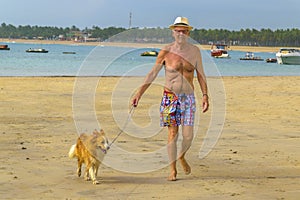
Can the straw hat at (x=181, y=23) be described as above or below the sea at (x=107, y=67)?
above

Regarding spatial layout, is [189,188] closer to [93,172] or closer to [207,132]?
[93,172]

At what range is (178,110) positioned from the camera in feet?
26.8

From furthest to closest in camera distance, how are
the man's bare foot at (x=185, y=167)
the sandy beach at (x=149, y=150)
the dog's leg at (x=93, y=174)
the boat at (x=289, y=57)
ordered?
1. the boat at (x=289, y=57)
2. the man's bare foot at (x=185, y=167)
3. the dog's leg at (x=93, y=174)
4. the sandy beach at (x=149, y=150)

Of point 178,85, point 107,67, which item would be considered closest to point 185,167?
point 178,85

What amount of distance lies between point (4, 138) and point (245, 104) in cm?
927

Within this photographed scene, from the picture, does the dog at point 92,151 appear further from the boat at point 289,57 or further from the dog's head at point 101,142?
the boat at point 289,57

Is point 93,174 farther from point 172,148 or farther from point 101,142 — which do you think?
point 172,148

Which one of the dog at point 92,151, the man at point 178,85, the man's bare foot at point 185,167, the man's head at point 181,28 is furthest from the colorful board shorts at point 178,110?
the dog at point 92,151

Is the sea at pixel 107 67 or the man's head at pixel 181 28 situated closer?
the man's head at pixel 181 28

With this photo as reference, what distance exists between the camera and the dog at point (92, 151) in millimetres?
7633

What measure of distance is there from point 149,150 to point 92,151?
2766 millimetres

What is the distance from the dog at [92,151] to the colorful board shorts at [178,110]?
0.96 meters

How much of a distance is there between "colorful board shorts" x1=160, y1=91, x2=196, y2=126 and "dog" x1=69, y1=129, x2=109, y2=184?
96cm

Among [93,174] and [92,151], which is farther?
[93,174]
